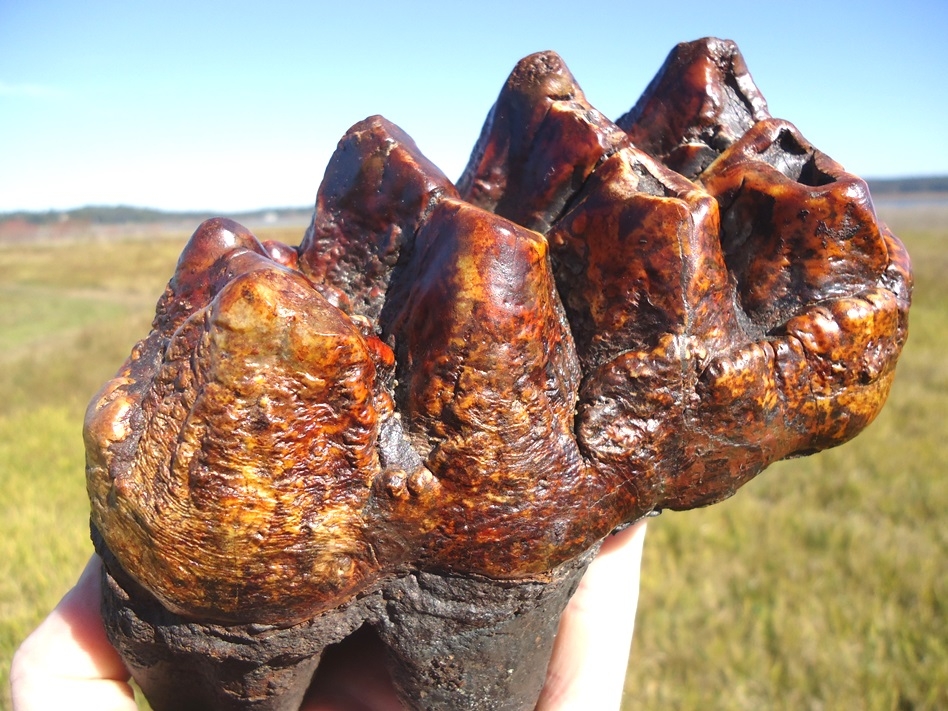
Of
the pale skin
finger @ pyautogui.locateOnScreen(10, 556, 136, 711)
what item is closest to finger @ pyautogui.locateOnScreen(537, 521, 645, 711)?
the pale skin

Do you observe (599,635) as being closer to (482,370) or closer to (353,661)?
(353,661)

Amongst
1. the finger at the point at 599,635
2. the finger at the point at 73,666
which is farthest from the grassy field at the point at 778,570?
the finger at the point at 599,635

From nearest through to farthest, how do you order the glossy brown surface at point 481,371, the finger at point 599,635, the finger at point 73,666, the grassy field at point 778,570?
the glossy brown surface at point 481,371 < the finger at point 73,666 < the finger at point 599,635 < the grassy field at point 778,570

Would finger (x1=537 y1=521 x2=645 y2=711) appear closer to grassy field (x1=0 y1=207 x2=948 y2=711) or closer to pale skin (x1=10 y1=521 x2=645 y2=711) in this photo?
pale skin (x1=10 y1=521 x2=645 y2=711)

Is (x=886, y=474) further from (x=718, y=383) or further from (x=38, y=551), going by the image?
(x=38, y=551)

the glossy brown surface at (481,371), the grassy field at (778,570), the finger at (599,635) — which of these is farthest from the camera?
the grassy field at (778,570)

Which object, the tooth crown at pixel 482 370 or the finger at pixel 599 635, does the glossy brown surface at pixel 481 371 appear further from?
the finger at pixel 599 635

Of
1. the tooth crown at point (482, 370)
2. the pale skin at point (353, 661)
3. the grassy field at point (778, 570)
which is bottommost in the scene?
the grassy field at point (778, 570)
